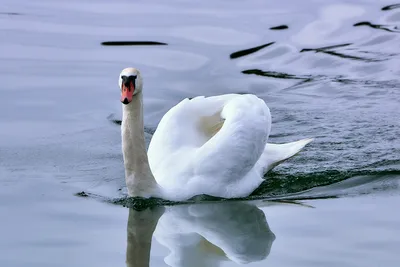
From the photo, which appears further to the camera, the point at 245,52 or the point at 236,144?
the point at 245,52

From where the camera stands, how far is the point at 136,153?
896cm

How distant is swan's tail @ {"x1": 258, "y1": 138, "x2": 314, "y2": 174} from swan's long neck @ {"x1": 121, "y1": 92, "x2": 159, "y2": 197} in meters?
1.33

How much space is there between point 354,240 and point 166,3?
8.77m

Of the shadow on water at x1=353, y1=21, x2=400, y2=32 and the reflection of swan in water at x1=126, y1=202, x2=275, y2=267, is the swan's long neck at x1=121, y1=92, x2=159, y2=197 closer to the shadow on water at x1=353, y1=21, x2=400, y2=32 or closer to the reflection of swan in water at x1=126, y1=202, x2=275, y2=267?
the reflection of swan in water at x1=126, y1=202, x2=275, y2=267

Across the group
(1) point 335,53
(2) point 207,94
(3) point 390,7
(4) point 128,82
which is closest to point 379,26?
(3) point 390,7

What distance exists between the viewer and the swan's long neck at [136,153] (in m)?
8.91

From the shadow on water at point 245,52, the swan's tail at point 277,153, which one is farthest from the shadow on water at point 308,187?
the shadow on water at point 245,52

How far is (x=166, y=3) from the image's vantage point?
16375 millimetres

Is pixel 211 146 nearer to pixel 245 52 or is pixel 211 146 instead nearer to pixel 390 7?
pixel 245 52

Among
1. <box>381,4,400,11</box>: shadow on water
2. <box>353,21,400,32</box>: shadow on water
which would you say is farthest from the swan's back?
<box>381,4,400,11</box>: shadow on water

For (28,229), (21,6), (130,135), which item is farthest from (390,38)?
(28,229)

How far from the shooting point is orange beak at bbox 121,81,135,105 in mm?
8523

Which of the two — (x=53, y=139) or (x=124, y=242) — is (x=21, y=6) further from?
(x=124, y=242)

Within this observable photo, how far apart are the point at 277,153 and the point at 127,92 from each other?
6.62 feet
